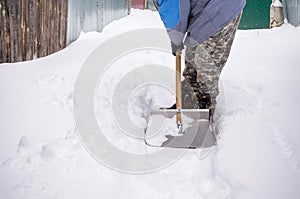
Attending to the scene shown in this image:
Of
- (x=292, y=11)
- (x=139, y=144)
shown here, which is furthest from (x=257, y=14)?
(x=139, y=144)

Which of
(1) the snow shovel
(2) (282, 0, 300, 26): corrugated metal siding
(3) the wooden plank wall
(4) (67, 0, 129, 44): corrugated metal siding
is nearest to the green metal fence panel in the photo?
(2) (282, 0, 300, 26): corrugated metal siding

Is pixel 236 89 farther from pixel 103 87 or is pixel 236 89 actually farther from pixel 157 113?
pixel 103 87

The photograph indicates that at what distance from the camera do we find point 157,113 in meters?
2.49

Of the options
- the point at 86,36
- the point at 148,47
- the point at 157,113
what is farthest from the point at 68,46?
the point at 157,113

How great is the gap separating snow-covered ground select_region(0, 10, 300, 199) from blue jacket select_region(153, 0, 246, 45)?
2.22 ft

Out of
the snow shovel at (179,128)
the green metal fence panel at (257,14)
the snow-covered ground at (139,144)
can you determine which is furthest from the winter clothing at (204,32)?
the green metal fence panel at (257,14)

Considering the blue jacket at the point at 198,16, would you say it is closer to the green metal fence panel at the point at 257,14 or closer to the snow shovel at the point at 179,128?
the snow shovel at the point at 179,128

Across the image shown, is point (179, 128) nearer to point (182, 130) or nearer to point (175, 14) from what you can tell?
point (182, 130)

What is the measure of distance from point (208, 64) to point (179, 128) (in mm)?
551

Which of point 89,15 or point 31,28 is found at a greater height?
point 89,15

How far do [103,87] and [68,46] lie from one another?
169 cm

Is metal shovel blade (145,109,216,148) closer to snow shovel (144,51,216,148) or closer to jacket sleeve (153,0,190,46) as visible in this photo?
snow shovel (144,51,216,148)

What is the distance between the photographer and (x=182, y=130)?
2375 millimetres

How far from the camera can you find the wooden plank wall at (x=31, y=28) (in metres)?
3.08
